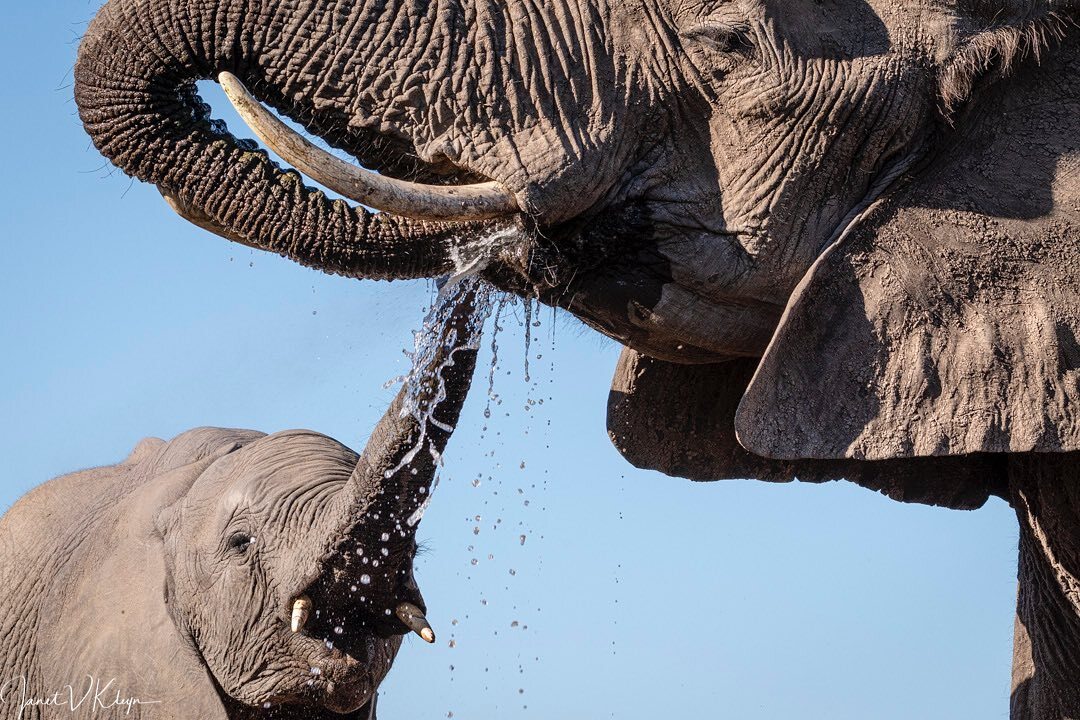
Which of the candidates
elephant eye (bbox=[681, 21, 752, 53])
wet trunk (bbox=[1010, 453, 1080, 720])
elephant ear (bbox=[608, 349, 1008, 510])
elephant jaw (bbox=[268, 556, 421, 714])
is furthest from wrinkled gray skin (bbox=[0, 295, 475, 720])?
wet trunk (bbox=[1010, 453, 1080, 720])

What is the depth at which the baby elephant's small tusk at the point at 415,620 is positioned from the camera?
405cm

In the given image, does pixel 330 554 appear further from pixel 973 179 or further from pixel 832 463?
pixel 973 179

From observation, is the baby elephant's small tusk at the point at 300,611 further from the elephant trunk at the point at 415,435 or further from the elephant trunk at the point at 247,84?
the elephant trunk at the point at 247,84

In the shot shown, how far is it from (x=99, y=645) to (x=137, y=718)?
0.31m

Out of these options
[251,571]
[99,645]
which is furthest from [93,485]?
[251,571]

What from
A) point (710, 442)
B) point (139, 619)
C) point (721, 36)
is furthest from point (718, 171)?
point (139, 619)

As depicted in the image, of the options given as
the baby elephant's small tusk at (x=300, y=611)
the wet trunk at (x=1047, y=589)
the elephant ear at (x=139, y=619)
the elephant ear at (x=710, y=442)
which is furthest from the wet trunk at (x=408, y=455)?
the wet trunk at (x=1047, y=589)

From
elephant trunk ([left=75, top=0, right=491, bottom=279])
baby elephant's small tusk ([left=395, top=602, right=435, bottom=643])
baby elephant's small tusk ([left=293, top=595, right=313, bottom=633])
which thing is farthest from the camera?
baby elephant's small tusk ([left=293, top=595, right=313, bottom=633])

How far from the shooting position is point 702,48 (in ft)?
9.39

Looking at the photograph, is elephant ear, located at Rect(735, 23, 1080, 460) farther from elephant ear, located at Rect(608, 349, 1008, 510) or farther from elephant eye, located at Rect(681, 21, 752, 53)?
elephant ear, located at Rect(608, 349, 1008, 510)

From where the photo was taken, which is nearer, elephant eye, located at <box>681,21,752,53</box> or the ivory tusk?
the ivory tusk

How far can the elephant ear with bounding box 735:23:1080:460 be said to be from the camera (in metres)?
2.88

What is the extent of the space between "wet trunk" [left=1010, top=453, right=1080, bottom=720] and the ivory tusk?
1.30 metres

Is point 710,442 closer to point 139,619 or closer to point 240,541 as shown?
point 240,541
